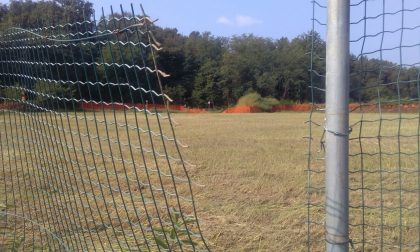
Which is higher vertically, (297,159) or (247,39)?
(247,39)

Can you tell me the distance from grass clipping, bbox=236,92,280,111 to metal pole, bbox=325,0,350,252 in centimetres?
5500

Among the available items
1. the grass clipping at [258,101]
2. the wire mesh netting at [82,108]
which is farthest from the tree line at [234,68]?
the grass clipping at [258,101]

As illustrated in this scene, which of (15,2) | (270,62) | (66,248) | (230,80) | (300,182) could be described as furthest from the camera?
(230,80)

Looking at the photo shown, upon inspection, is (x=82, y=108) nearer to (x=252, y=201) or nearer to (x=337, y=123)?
(x=337, y=123)

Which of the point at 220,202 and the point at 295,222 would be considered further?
the point at 220,202

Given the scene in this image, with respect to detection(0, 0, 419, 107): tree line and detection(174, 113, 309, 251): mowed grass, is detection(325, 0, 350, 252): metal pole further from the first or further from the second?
detection(174, 113, 309, 251): mowed grass

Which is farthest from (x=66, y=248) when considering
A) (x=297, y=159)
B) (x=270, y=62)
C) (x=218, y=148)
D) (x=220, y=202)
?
(x=270, y=62)

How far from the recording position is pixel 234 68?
184 feet

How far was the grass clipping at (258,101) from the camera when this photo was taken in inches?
2302

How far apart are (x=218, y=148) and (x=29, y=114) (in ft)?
33.0

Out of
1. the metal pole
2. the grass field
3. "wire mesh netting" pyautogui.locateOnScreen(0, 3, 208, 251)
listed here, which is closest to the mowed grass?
the grass field

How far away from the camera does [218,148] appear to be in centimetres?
1399

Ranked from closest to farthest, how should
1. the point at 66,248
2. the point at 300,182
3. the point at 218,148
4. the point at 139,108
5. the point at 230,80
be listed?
the point at 139,108 → the point at 66,248 → the point at 300,182 → the point at 218,148 → the point at 230,80

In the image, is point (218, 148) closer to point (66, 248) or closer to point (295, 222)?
point (295, 222)
